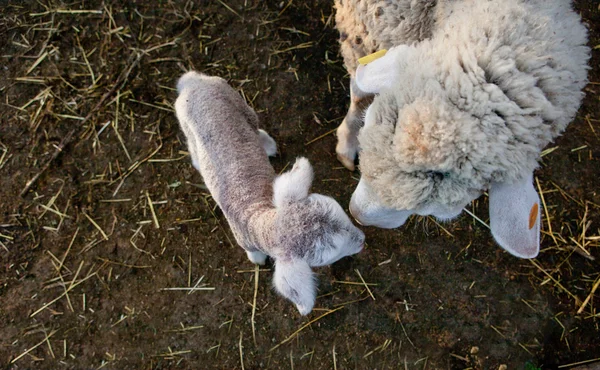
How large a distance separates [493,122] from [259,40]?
2.54 m

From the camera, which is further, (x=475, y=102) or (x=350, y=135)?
(x=350, y=135)

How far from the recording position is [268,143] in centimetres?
327

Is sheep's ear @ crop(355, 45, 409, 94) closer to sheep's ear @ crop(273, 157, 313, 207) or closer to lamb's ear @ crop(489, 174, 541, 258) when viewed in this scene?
sheep's ear @ crop(273, 157, 313, 207)

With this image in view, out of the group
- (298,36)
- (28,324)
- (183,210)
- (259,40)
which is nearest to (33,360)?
(28,324)

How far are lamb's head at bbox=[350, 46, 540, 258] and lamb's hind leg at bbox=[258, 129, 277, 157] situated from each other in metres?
1.39

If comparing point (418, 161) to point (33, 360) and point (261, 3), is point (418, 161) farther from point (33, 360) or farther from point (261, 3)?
point (33, 360)

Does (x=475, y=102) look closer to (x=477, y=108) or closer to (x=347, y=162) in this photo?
(x=477, y=108)

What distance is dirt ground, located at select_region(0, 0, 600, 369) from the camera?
3.20 meters

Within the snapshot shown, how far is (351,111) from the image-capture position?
9.34ft

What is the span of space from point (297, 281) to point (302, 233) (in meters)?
0.25

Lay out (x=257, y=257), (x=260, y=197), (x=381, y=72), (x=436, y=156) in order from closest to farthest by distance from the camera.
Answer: (x=436, y=156) < (x=381, y=72) < (x=260, y=197) < (x=257, y=257)

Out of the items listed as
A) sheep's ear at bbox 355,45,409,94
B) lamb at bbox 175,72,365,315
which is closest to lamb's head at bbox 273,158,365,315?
lamb at bbox 175,72,365,315

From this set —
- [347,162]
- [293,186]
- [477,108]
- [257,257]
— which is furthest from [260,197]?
[477,108]

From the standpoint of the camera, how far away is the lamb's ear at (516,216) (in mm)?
1770
